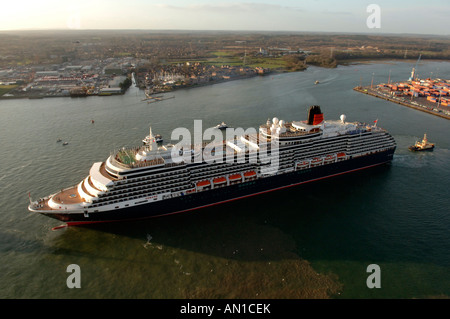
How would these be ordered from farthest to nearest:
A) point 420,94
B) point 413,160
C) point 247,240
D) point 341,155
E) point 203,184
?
1. point 420,94
2. point 413,160
3. point 341,155
4. point 203,184
5. point 247,240

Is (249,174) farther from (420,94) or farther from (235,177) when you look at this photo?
(420,94)

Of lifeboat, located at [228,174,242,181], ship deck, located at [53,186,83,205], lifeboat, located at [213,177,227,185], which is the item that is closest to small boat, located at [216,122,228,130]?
lifeboat, located at [228,174,242,181]

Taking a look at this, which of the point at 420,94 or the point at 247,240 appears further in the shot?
the point at 420,94

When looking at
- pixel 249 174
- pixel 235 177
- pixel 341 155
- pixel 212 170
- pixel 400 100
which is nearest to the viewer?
pixel 212 170

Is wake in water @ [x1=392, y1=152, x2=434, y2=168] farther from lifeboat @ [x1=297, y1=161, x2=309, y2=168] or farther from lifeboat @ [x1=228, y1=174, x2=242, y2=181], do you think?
lifeboat @ [x1=228, y1=174, x2=242, y2=181]

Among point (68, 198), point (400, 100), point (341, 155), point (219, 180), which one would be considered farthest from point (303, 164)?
point (400, 100)

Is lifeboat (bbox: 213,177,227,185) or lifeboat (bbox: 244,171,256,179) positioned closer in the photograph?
lifeboat (bbox: 213,177,227,185)

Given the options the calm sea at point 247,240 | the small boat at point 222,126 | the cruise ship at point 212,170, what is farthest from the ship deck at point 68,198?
the small boat at point 222,126
